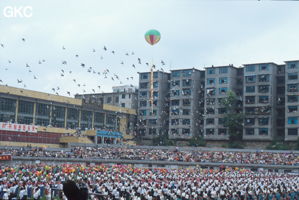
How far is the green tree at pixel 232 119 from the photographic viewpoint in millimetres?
83625

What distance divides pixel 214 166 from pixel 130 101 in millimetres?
42914

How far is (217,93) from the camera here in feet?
293

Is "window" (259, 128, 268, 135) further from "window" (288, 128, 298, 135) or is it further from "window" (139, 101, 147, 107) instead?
"window" (139, 101, 147, 107)

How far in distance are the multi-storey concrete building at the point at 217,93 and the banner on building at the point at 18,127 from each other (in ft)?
113

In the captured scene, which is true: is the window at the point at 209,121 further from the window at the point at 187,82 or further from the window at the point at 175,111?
the window at the point at 187,82

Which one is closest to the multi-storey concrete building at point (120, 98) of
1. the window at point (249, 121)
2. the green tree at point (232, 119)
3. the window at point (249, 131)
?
the green tree at point (232, 119)

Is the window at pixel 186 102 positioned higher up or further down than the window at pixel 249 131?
higher up

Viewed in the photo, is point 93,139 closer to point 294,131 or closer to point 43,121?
point 43,121

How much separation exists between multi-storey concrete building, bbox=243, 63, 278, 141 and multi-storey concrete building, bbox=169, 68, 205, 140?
11.5 m

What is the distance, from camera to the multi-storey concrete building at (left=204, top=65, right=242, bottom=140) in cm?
8806

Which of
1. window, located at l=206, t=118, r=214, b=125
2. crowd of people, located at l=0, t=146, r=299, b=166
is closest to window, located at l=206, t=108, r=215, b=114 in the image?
window, located at l=206, t=118, r=214, b=125

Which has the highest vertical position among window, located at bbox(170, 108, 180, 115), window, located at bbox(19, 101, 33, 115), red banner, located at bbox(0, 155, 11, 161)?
window, located at bbox(170, 108, 180, 115)

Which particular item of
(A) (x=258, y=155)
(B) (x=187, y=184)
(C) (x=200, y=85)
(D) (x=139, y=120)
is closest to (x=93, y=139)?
(D) (x=139, y=120)

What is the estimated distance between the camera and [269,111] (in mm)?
83062
